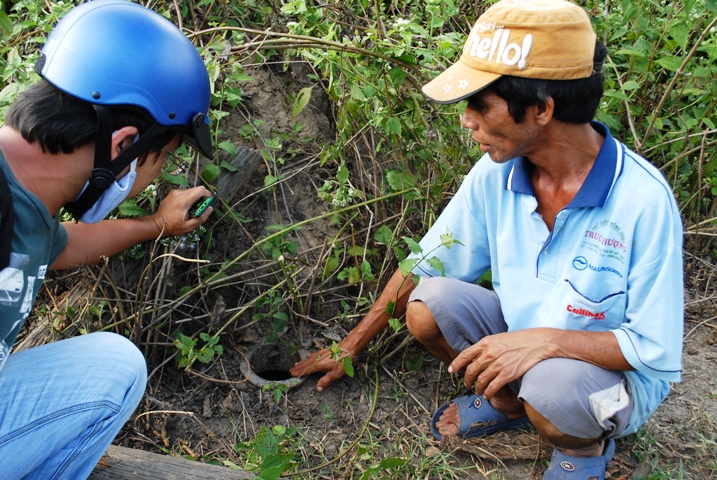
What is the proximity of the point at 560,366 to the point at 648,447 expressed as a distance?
734 mm

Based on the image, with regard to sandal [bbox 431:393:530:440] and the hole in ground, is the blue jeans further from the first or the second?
sandal [bbox 431:393:530:440]

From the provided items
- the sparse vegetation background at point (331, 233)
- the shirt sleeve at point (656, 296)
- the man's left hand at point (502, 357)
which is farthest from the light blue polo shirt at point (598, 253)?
the sparse vegetation background at point (331, 233)

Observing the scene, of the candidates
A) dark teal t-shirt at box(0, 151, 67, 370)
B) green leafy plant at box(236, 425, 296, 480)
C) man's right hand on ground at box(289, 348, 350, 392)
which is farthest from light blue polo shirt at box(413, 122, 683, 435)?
dark teal t-shirt at box(0, 151, 67, 370)

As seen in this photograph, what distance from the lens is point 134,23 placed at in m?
2.00

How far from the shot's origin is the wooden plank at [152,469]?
2.21 meters

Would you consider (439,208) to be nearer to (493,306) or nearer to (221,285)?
(493,306)

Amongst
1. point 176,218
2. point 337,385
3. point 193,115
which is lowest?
point 337,385

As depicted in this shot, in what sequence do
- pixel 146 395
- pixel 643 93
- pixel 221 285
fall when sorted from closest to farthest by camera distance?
pixel 146 395, pixel 221 285, pixel 643 93

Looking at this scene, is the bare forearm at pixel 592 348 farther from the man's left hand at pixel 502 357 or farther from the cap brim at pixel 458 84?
the cap brim at pixel 458 84

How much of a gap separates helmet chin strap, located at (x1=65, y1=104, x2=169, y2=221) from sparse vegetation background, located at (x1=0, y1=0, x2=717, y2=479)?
2.15 feet

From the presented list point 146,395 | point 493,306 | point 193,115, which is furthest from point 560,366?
point 146,395

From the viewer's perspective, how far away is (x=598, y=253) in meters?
2.28

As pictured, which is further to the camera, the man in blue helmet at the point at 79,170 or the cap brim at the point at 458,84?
the cap brim at the point at 458,84

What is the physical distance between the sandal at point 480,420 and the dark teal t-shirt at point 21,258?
1627mm
